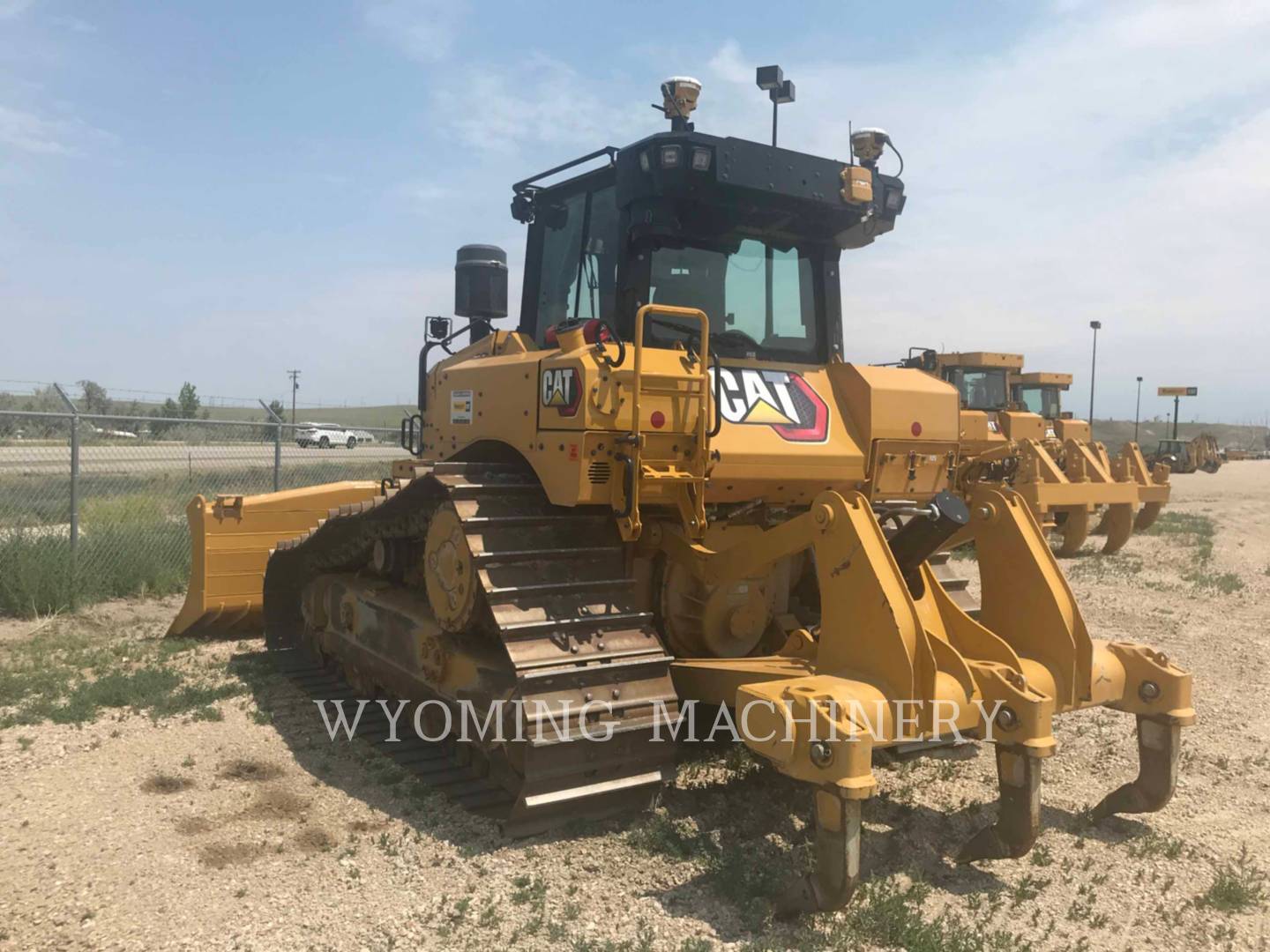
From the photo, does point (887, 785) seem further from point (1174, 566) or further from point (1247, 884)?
point (1174, 566)

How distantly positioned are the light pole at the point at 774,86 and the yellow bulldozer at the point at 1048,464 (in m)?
6.26

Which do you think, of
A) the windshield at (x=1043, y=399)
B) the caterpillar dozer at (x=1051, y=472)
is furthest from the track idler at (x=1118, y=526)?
the windshield at (x=1043, y=399)

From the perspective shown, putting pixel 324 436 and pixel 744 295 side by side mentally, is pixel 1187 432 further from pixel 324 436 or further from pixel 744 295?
pixel 744 295

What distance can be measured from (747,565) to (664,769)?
989 millimetres

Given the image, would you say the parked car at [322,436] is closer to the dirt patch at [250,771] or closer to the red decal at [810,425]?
the dirt patch at [250,771]

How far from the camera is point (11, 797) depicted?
4730 millimetres

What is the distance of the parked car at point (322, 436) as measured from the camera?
1143 cm

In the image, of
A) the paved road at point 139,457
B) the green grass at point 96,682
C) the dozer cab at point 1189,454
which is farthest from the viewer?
the dozer cab at point 1189,454

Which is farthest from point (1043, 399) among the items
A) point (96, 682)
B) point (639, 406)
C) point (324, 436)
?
point (324, 436)

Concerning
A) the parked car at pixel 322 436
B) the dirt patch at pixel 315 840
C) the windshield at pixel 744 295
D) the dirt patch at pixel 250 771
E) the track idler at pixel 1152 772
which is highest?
the windshield at pixel 744 295

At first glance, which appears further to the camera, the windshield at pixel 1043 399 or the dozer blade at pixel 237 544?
the windshield at pixel 1043 399

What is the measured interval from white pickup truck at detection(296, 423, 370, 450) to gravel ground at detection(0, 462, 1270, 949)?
5.45 m

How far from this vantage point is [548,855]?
421cm

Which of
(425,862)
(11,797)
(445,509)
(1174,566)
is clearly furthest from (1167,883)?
(1174,566)
